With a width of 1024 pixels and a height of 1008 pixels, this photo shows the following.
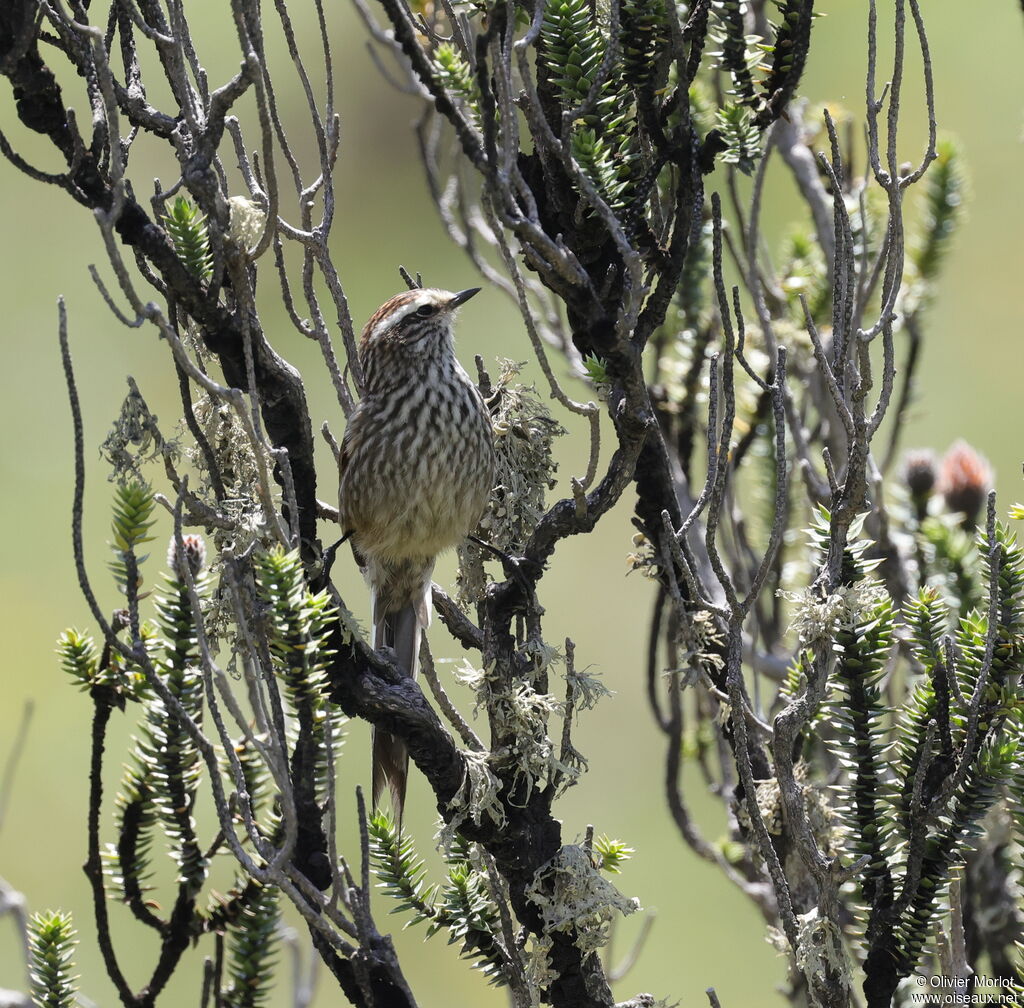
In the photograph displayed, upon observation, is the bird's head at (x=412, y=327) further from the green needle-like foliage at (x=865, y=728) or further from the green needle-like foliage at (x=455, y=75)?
the green needle-like foliage at (x=865, y=728)

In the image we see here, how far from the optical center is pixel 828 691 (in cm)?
253

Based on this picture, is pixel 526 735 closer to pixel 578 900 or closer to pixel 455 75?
pixel 578 900

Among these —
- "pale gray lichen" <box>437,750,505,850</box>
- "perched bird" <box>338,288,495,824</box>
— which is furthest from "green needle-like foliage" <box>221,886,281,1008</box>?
"perched bird" <box>338,288,495,824</box>

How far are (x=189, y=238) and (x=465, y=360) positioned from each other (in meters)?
6.94

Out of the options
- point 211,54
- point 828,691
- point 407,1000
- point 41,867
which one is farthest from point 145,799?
point 211,54

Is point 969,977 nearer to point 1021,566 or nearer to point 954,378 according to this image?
point 1021,566

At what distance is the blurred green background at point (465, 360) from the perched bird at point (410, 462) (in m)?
2.85

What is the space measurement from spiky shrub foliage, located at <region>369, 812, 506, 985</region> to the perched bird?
3.39 ft

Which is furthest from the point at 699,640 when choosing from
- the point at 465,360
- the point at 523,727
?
the point at 465,360

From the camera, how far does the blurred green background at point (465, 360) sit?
7555 millimetres

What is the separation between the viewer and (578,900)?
2570 millimetres

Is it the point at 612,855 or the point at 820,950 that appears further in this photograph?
the point at 612,855

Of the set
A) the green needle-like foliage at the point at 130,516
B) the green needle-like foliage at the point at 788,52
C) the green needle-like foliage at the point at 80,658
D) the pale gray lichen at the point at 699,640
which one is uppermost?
the green needle-like foliage at the point at 788,52

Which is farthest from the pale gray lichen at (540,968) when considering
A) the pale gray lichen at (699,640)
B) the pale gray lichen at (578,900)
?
the pale gray lichen at (699,640)
